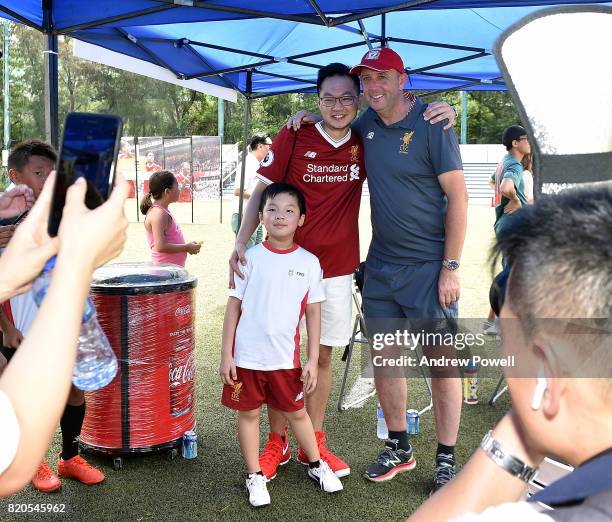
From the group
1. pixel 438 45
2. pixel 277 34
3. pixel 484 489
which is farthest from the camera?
pixel 438 45

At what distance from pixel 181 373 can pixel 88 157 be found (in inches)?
101

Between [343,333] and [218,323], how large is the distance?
3.21 metres

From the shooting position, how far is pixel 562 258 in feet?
2.51

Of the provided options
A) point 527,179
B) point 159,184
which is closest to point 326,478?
point 159,184

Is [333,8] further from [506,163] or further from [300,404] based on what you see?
[300,404]

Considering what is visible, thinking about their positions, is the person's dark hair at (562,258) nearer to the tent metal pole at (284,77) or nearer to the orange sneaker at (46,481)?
the orange sneaker at (46,481)

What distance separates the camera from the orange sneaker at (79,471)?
304 cm

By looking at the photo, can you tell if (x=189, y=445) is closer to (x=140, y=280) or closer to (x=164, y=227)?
(x=140, y=280)

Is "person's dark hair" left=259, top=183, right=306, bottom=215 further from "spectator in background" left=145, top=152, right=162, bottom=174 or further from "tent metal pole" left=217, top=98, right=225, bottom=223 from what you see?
"spectator in background" left=145, top=152, right=162, bottom=174

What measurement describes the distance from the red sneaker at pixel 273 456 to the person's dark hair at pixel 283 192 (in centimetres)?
117

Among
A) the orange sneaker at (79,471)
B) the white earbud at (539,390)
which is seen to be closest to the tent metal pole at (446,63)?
the orange sneaker at (79,471)

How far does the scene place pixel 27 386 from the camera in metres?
0.73

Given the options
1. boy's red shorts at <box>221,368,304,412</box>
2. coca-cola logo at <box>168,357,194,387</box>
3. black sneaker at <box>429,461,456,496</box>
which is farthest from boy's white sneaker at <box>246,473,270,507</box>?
black sneaker at <box>429,461,456,496</box>

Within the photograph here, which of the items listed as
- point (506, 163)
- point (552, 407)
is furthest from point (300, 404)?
point (506, 163)
